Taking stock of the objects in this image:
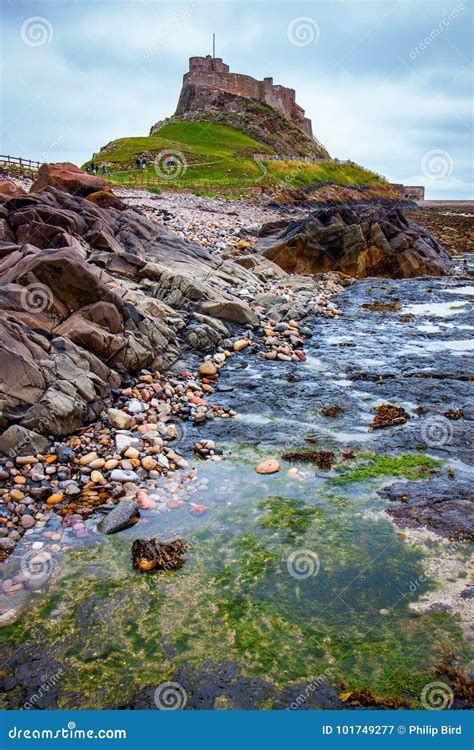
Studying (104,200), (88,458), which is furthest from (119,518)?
(104,200)

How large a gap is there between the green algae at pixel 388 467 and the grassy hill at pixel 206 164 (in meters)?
47.6

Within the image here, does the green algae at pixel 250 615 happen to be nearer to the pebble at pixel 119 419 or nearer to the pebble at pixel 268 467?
the pebble at pixel 268 467

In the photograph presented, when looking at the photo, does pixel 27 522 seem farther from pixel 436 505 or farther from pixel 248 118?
pixel 248 118

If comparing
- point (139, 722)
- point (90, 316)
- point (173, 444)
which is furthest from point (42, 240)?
point (139, 722)

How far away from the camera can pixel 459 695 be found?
205 inches

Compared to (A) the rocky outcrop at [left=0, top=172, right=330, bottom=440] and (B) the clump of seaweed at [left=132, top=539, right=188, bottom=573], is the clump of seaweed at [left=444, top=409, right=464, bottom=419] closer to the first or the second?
(B) the clump of seaweed at [left=132, top=539, right=188, bottom=573]

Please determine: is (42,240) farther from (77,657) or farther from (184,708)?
(184,708)

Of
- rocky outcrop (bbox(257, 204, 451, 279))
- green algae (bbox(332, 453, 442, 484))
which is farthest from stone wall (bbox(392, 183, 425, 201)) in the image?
green algae (bbox(332, 453, 442, 484))

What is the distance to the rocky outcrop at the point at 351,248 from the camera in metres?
31.4

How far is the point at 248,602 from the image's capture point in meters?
6.59

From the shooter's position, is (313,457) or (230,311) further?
(230,311)

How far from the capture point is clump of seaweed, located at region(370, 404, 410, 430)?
454 inches

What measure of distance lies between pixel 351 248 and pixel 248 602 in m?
28.4

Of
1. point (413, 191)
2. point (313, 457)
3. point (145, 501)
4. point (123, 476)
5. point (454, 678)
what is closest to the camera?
point (454, 678)
